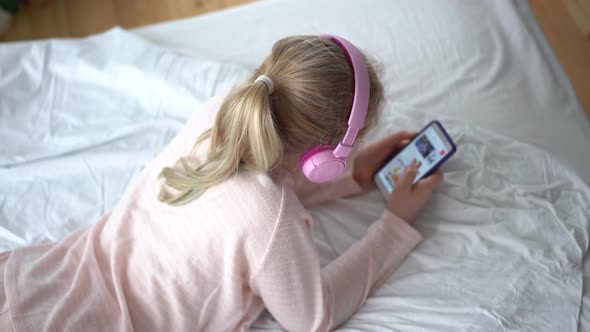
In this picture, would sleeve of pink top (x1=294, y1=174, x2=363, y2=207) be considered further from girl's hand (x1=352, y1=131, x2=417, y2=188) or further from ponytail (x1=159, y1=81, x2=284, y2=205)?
ponytail (x1=159, y1=81, x2=284, y2=205)

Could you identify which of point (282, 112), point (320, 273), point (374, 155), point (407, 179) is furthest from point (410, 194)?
point (282, 112)

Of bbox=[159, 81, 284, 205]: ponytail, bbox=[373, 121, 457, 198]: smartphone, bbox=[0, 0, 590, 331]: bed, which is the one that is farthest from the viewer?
bbox=[373, 121, 457, 198]: smartphone

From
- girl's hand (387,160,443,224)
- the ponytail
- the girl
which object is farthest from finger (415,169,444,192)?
the ponytail

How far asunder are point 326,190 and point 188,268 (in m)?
0.38

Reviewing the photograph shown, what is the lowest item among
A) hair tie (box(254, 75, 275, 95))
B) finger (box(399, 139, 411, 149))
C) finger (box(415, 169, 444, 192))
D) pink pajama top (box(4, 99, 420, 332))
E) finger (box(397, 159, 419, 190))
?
finger (box(415, 169, 444, 192))

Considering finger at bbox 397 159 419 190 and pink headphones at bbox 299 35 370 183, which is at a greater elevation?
pink headphones at bbox 299 35 370 183

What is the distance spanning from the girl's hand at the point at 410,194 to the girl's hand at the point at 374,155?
0.10m

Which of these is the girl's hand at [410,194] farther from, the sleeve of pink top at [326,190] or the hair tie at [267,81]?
the hair tie at [267,81]

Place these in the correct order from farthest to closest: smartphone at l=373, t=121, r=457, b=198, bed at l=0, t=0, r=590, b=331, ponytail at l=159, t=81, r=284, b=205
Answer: smartphone at l=373, t=121, r=457, b=198, bed at l=0, t=0, r=590, b=331, ponytail at l=159, t=81, r=284, b=205

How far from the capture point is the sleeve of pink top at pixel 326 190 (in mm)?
1001

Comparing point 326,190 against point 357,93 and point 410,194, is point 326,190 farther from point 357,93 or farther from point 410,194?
point 357,93

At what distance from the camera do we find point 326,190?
3.34 ft

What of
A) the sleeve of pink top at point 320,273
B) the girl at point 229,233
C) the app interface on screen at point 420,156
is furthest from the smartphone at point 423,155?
the girl at point 229,233

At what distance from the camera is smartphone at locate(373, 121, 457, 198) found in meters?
0.99
